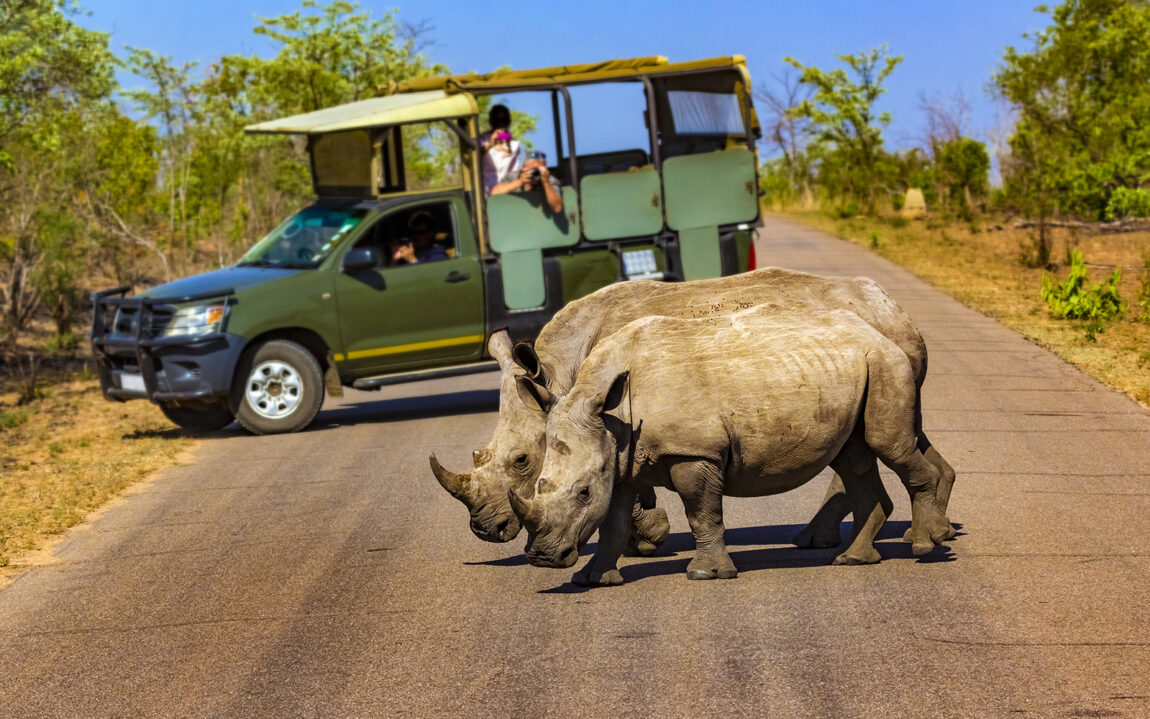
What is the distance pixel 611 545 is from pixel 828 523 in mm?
1371

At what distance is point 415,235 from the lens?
1398 centimetres

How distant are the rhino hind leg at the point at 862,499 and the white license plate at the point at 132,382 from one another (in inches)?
314

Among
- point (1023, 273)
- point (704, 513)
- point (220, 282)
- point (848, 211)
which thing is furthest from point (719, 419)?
point (848, 211)

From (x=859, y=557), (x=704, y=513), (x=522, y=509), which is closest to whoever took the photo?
(x=522, y=509)

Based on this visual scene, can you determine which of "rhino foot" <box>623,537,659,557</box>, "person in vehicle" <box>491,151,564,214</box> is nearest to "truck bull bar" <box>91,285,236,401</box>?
"person in vehicle" <box>491,151,564,214</box>

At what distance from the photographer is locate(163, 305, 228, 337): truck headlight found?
13.3m

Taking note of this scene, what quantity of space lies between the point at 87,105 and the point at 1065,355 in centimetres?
1988

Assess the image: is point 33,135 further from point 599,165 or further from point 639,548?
point 639,548

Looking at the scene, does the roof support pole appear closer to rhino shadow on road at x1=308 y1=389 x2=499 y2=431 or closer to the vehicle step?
the vehicle step

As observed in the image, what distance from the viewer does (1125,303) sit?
1838cm

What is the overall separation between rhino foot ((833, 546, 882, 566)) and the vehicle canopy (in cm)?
696

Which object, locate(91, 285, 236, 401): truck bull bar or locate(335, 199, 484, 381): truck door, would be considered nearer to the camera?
locate(91, 285, 236, 401): truck bull bar

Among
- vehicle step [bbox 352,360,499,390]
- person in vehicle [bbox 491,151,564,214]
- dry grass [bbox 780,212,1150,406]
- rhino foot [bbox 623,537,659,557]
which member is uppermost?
person in vehicle [bbox 491,151,564,214]

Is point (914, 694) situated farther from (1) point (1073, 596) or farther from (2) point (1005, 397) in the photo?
(2) point (1005, 397)
